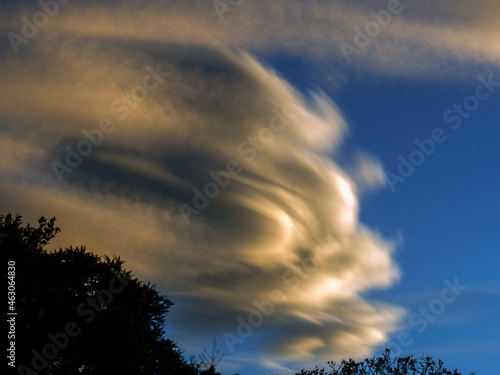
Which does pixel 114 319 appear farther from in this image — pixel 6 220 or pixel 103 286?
pixel 6 220

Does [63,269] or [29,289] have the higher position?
[63,269]

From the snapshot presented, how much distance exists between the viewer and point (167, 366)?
148 ft

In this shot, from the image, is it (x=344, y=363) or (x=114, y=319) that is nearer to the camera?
(x=114, y=319)

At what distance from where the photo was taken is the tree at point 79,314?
4177 centimetres

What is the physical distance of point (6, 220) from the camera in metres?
46.7

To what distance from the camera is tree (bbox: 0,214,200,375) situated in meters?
41.8

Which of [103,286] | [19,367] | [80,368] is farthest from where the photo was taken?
[103,286]

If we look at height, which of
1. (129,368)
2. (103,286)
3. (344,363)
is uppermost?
(344,363)

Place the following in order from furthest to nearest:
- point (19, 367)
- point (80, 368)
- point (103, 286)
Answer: point (103, 286) → point (80, 368) → point (19, 367)

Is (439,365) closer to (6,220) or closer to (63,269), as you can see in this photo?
(63,269)

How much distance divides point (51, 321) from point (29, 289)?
3233mm

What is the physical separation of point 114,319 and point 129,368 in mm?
4140

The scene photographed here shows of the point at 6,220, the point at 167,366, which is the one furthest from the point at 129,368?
the point at 6,220

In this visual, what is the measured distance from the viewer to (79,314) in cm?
4266
